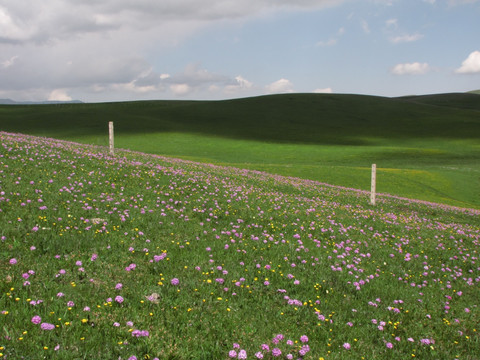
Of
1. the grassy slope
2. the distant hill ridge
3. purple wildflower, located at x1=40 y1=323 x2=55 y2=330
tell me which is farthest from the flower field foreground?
the distant hill ridge

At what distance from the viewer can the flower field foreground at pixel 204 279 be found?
18.2 feet

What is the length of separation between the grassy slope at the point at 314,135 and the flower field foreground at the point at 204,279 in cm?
2793

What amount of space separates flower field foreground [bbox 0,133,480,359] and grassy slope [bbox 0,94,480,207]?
27.9 m

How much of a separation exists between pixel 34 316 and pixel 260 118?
108379mm

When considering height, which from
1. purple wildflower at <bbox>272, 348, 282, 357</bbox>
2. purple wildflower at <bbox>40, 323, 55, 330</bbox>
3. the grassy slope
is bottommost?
purple wildflower at <bbox>272, 348, 282, 357</bbox>

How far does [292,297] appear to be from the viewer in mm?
7867

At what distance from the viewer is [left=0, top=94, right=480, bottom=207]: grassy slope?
4375 cm

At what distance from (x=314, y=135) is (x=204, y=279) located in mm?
86174

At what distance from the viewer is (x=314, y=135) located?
90125 millimetres

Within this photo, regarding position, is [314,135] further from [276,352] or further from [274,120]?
[276,352]

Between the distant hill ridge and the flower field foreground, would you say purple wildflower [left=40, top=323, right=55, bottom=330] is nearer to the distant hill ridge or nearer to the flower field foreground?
the flower field foreground

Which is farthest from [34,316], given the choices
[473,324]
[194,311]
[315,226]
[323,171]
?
[323,171]

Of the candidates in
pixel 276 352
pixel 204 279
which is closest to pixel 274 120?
pixel 204 279

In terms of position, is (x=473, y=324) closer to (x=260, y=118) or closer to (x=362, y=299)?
(x=362, y=299)
